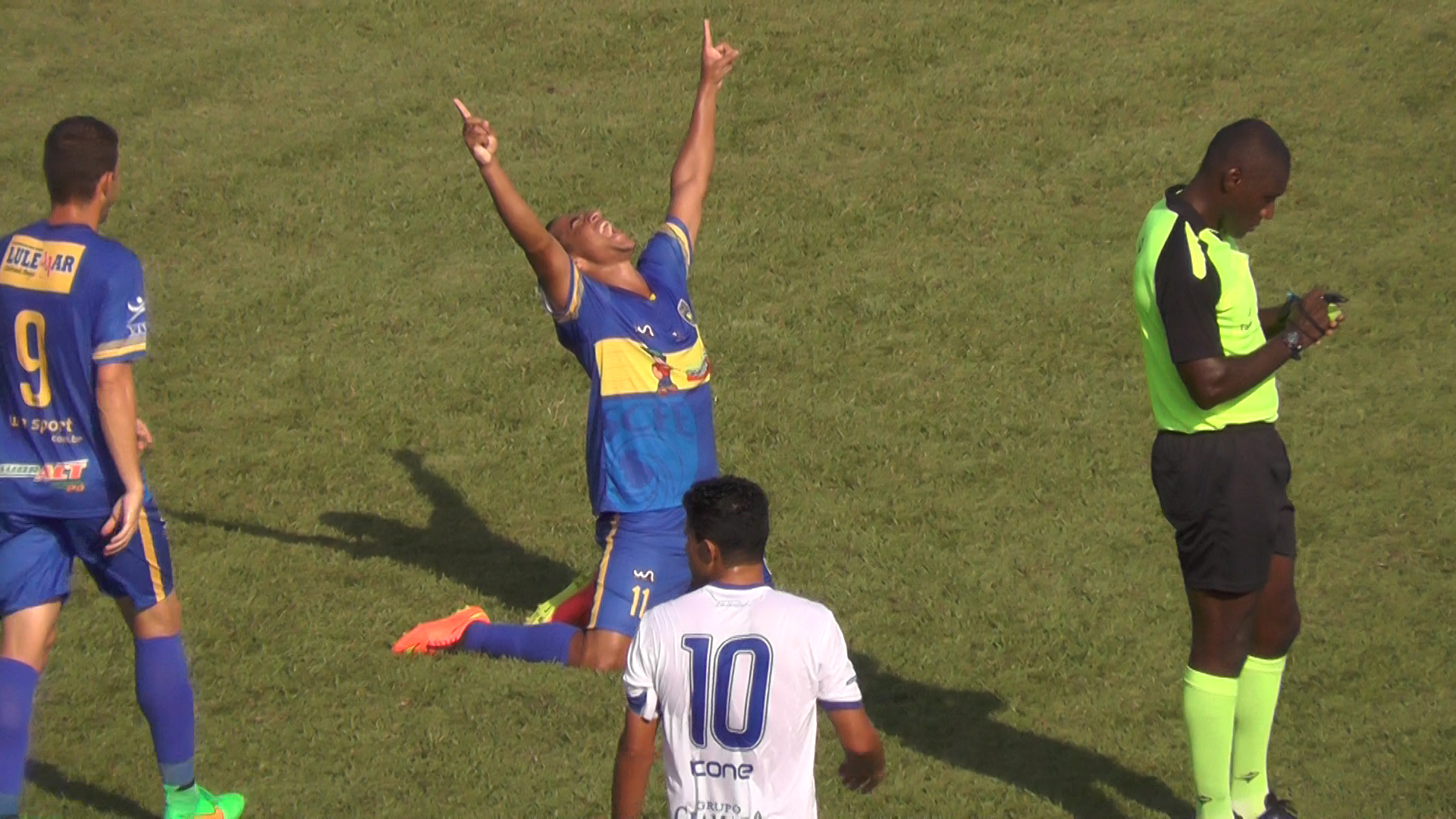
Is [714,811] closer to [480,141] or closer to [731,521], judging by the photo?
[731,521]

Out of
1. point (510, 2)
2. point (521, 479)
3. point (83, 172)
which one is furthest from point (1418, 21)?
point (83, 172)

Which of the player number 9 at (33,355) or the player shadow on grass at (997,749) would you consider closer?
the player number 9 at (33,355)

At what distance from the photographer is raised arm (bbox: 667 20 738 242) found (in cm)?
745

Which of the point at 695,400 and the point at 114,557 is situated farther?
the point at 695,400

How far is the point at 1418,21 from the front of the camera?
12938 millimetres

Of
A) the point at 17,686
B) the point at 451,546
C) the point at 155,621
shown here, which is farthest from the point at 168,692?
the point at 451,546

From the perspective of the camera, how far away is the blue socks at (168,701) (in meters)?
5.58

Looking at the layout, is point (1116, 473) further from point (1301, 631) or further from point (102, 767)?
point (102, 767)

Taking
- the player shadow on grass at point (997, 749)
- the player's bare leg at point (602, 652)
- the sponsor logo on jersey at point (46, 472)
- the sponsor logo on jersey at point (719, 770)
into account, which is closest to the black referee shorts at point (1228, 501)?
the player shadow on grass at point (997, 749)

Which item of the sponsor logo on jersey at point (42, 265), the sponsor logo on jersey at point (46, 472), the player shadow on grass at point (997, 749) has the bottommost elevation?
the player shadow on grass at point (997, 749)

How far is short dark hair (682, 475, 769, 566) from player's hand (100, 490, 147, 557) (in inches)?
79.2

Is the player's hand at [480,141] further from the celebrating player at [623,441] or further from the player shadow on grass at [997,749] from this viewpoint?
the player shadow on grass at [997,749]

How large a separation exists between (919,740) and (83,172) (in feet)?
12.2

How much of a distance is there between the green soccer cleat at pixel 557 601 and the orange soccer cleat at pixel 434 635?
255 millimetres
